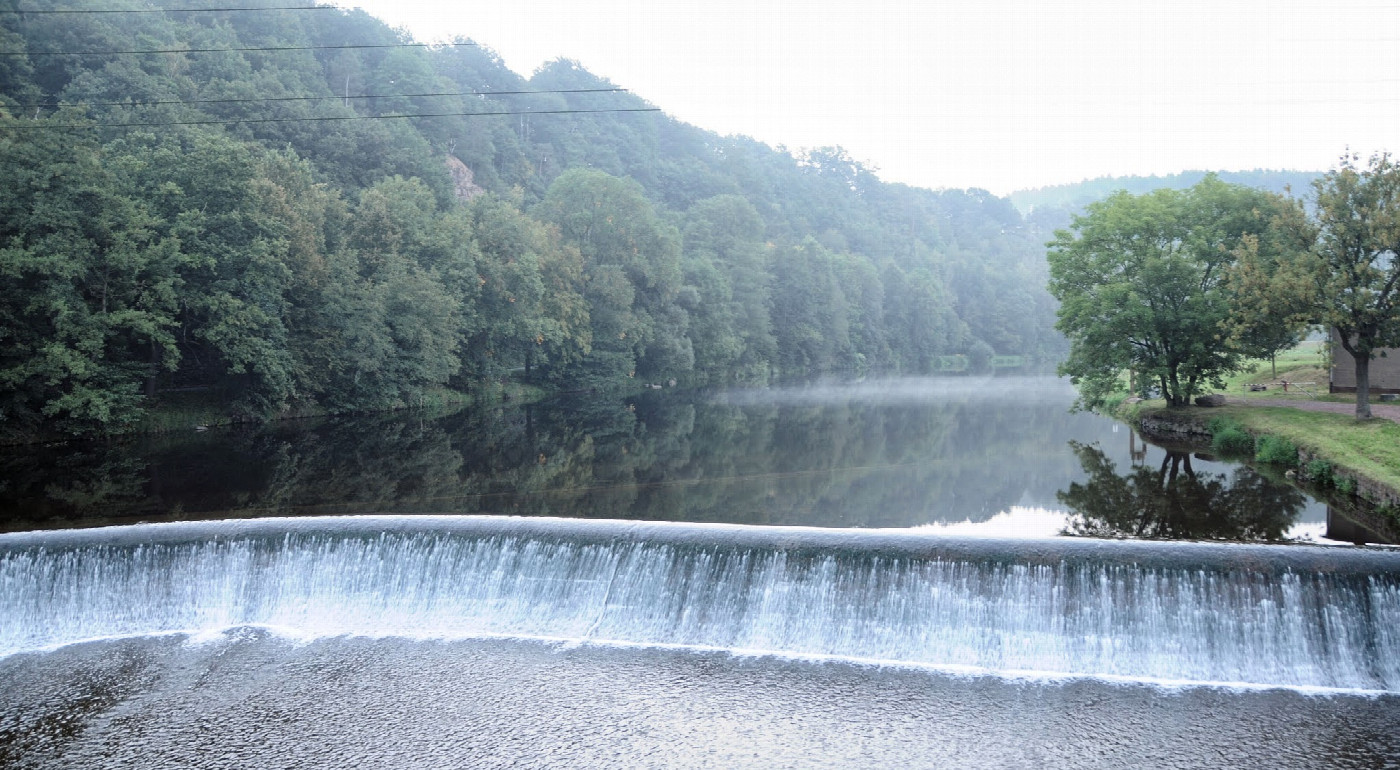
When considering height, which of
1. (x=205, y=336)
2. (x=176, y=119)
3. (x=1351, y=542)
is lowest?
(x=1351, y=542)

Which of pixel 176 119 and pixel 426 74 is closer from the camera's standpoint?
pixel 176 119

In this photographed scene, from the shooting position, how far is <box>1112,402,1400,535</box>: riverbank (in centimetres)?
1683

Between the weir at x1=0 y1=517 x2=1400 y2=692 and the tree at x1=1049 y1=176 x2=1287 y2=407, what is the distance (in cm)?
1886

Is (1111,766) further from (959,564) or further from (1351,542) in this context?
(1351,542)

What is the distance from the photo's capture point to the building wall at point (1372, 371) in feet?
95.7

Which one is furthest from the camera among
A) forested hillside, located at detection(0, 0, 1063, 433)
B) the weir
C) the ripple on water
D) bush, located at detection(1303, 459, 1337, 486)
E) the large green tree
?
forested hillside, located at detection(0, 0, 1063, 433)

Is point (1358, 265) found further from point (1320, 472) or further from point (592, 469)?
point (592, 469)

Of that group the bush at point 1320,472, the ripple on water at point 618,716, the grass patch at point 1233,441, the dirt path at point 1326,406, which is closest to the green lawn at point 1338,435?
the bush at point 1320,472

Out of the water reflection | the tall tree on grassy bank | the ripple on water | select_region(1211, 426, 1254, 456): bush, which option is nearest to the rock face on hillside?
the water reflection

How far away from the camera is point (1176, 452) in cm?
2555

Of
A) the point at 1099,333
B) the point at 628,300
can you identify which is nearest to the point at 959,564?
the point at 1099,333

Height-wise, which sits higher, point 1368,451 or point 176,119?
point 176,119

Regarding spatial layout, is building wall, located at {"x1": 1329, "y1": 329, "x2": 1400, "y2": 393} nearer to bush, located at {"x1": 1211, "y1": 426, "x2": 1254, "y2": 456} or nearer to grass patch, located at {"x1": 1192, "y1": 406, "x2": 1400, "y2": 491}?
grass patch, located at {"x1": 1192, "y1": 406, "x2": 1400, "y2": 491}

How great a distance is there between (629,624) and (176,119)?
4051 cm
